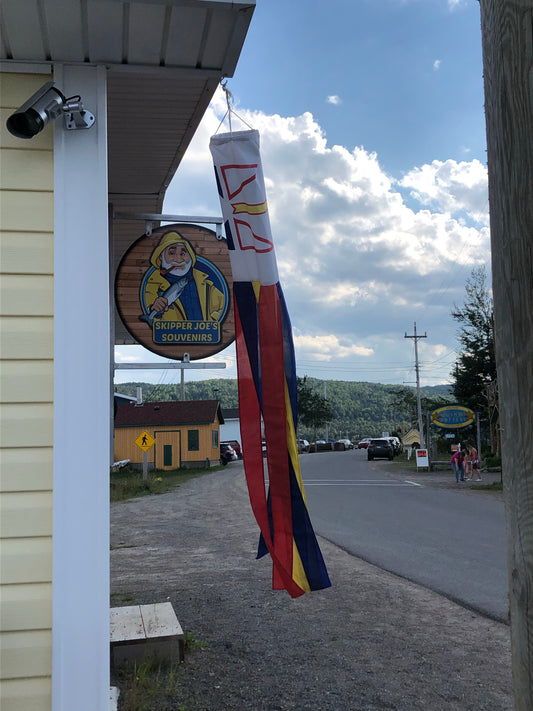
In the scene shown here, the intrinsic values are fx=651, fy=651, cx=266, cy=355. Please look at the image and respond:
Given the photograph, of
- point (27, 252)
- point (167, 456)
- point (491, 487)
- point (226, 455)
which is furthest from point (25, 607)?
point (226, 455)

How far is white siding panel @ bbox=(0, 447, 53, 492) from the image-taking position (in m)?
2.90

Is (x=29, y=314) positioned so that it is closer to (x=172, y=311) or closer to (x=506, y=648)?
(x=172, y=311)

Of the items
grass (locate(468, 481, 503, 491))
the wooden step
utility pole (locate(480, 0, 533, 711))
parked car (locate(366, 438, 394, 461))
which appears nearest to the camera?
utility pole (locate(480, 0, 533, 711))

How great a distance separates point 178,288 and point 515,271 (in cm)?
324

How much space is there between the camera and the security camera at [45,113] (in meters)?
2.92

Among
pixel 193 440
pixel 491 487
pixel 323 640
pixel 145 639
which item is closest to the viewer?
pixel 145 639

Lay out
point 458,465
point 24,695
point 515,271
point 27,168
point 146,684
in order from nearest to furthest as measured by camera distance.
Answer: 1. point 515,271
2. point 24,695
3. point 27,168
4. point 146,684
5. point 458,465

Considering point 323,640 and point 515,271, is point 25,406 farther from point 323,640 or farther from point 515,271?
point 323,640

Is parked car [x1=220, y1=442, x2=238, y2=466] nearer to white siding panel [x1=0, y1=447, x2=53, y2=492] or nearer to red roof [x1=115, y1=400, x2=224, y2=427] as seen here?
red roof [x1=115, y1=400, x2=224, y2=427]

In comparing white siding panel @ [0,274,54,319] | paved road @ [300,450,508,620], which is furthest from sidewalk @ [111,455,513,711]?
white siding panel @ [0,274,54,319]

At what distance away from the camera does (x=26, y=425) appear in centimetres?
295

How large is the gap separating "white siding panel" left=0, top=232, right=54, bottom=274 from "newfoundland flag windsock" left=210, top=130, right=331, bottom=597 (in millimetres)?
1085

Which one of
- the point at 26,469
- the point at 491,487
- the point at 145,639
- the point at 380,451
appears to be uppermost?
the point at 26,469

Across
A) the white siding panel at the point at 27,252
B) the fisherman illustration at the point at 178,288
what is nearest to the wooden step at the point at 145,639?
the fisherman illustration at the point at 178,288
